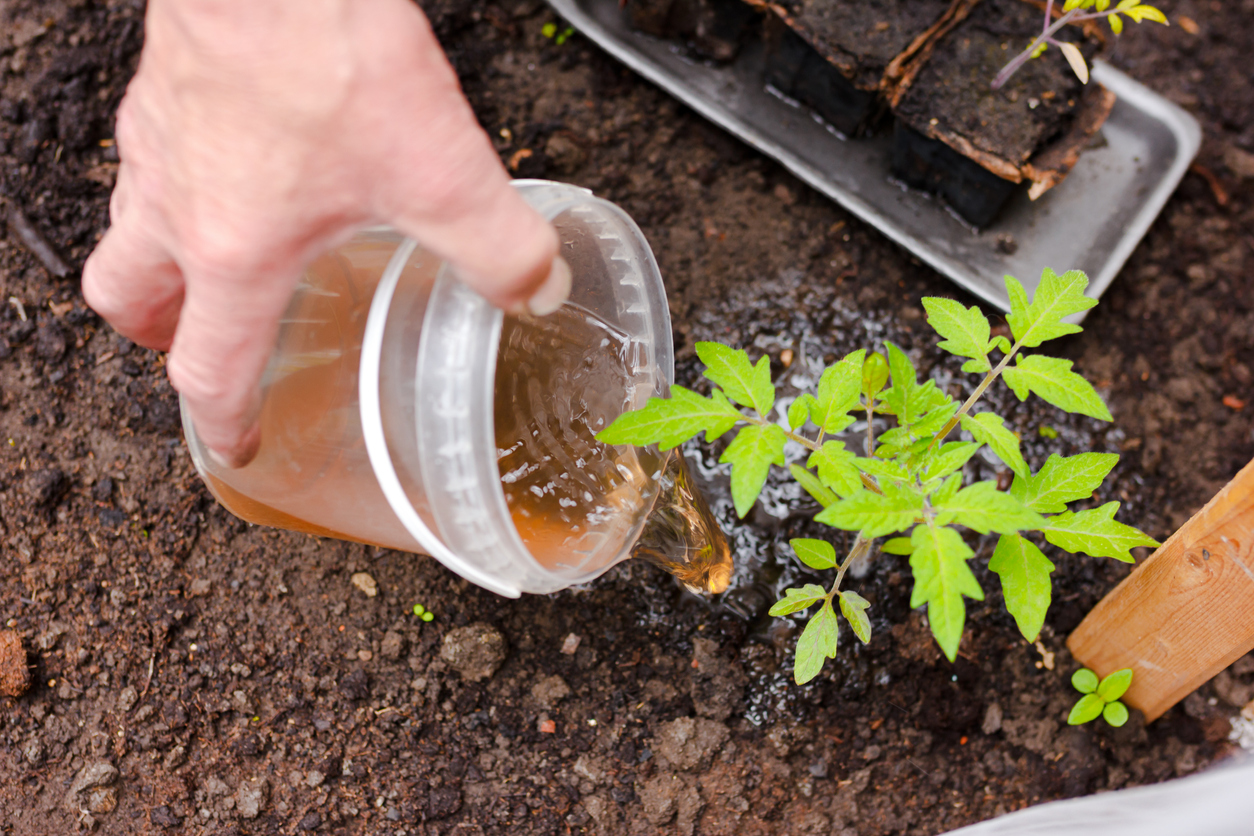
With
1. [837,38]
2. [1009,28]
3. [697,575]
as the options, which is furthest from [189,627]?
[1009,28]

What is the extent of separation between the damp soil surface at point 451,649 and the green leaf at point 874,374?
1.57 feet

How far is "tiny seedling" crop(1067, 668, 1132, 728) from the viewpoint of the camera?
1.37 m

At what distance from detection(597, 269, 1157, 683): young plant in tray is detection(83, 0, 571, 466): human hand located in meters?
0.25

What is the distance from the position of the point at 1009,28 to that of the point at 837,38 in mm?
350

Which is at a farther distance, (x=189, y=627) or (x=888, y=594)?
(x=888, y=594)

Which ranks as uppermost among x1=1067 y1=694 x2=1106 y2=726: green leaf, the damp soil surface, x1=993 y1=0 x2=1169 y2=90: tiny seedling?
x1=993 y1=0 x2=1169 y2=90: tiny seedling

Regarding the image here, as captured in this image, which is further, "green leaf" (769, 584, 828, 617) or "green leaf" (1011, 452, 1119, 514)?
"green leaf" (769, 584, 828, 617)

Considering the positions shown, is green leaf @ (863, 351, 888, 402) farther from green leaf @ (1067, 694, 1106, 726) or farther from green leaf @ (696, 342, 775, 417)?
green leaf @ (1067, 694, 1106, 726)

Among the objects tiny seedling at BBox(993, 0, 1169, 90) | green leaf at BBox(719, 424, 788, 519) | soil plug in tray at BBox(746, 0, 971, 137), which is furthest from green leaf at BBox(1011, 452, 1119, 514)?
soil plug in tray at BBox(746, 0, 971, 137)

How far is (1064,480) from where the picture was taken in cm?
104

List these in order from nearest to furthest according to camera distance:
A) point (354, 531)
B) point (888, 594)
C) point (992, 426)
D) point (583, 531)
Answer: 1. point (992, 426)
2. point (354, 531)
3. point (583, 531)
4. point (888, 594)

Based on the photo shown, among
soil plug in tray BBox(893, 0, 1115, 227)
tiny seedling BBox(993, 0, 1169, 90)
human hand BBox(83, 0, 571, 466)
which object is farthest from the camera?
soil plug in tray BBox(893, 0, 1115, 227)

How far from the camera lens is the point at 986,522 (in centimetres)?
85

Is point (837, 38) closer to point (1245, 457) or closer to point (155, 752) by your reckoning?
point (1245, 457)
